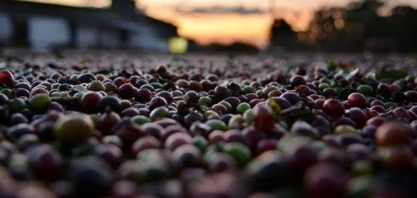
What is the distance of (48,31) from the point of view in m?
36.9

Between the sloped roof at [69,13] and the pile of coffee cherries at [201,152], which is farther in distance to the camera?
the sloped roof at [69,13]

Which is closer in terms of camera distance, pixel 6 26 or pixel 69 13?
pixel 6 26

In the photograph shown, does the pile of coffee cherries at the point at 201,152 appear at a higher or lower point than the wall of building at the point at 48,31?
higher

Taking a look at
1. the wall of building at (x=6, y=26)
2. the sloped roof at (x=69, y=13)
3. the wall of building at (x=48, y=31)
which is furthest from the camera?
the wall of building at (x=48, y=31)

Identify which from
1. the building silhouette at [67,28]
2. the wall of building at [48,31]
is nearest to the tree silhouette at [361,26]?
the building silhouette at [67,28]

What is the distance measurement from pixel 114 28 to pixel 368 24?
21051 mm

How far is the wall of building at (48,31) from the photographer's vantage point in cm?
3531

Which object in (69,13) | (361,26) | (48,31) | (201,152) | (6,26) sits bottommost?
(48,31)

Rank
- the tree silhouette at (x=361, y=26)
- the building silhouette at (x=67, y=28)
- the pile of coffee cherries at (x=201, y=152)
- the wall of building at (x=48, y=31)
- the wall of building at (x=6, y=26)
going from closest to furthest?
the pile of coffee cherries at (x=201, y=152)
the wall of building at (x=6, y=26)
the building silhouette at (x=67, y=28)
the wall of building at (x=48, y=31)
the tree silhouette at (x=361, y=26)

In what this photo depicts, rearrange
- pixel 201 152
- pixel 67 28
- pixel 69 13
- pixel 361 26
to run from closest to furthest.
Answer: pixel 201 152
pixel 67 28
pixel 69 13
pixel 361 26

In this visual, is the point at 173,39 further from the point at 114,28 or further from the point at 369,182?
the point at 369,182

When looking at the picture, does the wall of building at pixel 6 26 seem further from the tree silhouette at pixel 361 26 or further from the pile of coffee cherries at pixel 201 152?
the pile of coffee cherries at pixel 201 152

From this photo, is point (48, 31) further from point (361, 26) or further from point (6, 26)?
point (361, 26)

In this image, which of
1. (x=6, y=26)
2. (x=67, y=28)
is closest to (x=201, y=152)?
(x=6, y=26)
